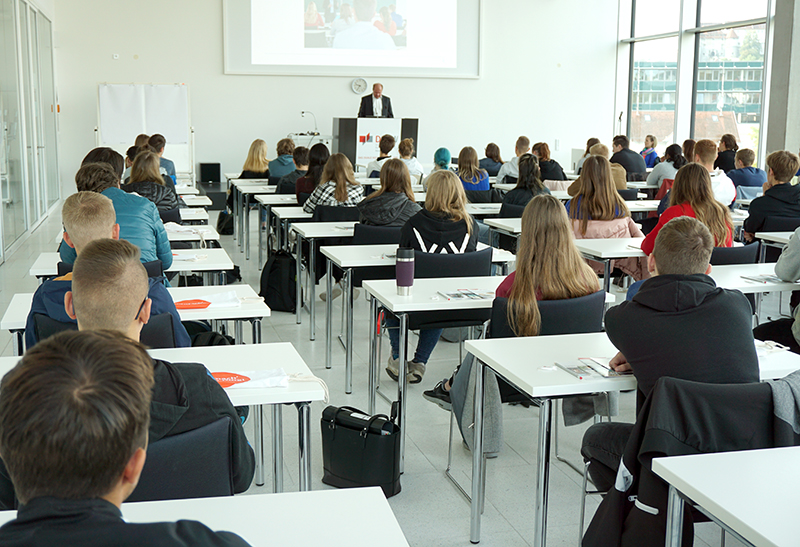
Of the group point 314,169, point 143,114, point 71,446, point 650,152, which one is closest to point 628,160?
point 650,152

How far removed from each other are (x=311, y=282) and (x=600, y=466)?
10.5ft

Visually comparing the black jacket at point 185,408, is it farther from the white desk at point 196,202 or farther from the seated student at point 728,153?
the seated student at point 728,153

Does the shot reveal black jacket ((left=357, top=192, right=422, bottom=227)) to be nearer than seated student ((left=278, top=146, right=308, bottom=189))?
Yes

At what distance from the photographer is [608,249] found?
4734mm

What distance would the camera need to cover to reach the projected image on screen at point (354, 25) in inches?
521

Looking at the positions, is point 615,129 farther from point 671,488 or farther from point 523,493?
point 671,488

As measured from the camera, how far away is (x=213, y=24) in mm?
12969

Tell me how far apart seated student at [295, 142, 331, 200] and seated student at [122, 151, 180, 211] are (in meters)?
1.35

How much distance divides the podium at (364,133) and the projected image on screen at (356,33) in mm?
2323

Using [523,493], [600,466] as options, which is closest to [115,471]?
[600,466]

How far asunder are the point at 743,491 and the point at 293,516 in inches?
36.0

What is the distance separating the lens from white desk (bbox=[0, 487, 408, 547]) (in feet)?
4.59

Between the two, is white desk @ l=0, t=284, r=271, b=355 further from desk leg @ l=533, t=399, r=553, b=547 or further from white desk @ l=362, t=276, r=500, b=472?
desk leg @ l=533, t=399, r=553, b=547

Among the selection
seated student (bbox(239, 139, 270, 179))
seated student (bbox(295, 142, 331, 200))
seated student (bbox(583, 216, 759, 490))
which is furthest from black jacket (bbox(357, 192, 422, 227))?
seated student (bbox(239, 139, 270, 179))
